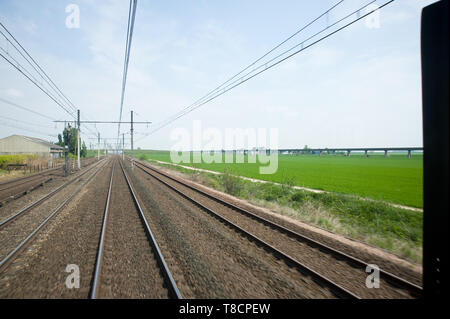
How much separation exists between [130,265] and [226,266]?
2303mm

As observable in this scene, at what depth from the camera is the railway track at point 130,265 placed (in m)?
4.09

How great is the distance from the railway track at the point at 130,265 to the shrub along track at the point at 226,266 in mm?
271

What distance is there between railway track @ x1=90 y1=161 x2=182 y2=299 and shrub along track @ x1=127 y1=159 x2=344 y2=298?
0.89ft

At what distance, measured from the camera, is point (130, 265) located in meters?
5.05

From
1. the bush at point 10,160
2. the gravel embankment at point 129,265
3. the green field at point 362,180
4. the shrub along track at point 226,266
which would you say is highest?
the bush at point 10,160

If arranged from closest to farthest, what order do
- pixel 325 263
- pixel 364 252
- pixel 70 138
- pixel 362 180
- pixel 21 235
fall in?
pixel 325 263
pixel 364 252
pixel 21 235
pixel 362 180
pixel 70 138

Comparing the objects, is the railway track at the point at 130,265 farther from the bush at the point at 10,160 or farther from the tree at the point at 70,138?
the bush at the point at 10,160

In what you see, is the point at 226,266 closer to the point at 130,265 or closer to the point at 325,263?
the point at 130,265

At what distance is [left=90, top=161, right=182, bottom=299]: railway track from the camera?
13.4 ft

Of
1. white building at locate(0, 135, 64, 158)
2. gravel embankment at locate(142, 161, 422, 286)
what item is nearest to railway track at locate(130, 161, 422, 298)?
gravel embankment at locate(142, 161, 422, 286)

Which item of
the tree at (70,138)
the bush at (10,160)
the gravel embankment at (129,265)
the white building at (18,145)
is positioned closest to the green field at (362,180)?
the gravel embankment at (129,265)

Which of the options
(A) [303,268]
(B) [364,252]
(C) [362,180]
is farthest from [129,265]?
(C) [362,180]
